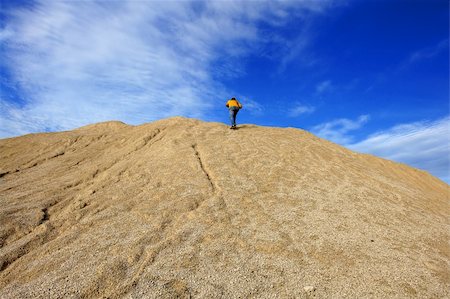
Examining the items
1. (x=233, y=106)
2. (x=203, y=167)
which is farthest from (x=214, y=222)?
(x=233, y=106)

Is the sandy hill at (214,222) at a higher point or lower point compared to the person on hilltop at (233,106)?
lower

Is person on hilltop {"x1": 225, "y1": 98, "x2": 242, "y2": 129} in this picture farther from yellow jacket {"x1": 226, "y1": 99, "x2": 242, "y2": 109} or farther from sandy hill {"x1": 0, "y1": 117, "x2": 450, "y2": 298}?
sandy hill {"x1": 0, "y1": 117, "x2": 450, "y2": 298}

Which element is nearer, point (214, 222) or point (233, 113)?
point (214, 222)

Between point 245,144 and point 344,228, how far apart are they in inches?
294

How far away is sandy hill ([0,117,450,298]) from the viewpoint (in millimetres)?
7699

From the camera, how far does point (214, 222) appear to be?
1015 centimetres

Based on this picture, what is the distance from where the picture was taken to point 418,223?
39.8 feet

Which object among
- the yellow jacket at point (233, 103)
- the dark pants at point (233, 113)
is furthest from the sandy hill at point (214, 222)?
the yellow jacket at point (233, 103)

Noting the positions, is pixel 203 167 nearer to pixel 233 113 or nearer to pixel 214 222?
pixel 214 222

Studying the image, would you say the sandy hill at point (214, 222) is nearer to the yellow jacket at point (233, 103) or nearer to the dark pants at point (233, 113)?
the dark pants at point (233, 113)

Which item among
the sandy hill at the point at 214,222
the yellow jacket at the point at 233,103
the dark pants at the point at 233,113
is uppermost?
the yellow jacket at the point at 233,103

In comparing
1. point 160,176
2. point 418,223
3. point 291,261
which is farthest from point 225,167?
point 418,223

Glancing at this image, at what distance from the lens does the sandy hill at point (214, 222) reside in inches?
303

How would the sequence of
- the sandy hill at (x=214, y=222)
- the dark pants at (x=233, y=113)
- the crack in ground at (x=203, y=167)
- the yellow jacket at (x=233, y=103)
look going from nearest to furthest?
the sandy hill at (x=214, y=222)
the crack in ground at (x=203, y=167)
the yellow jacket at (x=233, y=103)
the dark pants at (x=233, y=113)
